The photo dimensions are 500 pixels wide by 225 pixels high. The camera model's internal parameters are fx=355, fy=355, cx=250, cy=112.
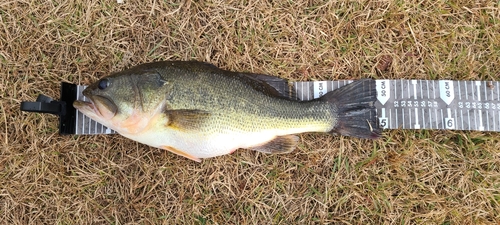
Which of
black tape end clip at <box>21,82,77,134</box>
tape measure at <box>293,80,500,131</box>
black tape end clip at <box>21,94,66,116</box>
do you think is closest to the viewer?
black tape end clip at <box>21,94,66,116</box>

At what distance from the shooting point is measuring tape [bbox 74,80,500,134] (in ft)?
11.4

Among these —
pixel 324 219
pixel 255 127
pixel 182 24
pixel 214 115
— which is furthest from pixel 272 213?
pixel 182 24

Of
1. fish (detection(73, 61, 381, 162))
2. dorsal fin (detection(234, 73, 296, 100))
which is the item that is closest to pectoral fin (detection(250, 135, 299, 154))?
fish (detection(73, 61, 381, 162))

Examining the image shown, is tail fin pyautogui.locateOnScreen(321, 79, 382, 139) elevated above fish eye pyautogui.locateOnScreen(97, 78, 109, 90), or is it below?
below

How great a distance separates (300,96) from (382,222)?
1464mm

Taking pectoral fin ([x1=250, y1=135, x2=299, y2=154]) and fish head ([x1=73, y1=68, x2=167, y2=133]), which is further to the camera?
pectoral fin ([x1=250, y1=135, x2=299, y2=154])

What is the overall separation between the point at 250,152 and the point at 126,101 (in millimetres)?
1288

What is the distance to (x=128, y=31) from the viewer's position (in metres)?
3.71

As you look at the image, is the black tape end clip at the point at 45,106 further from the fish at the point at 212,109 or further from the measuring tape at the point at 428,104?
the fish at the point at 212,109

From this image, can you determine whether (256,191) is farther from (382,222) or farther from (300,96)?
(382,222)

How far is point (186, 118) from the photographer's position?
3002 millimetres

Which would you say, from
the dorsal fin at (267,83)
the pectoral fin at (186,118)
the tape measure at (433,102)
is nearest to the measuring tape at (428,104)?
the tape measure at (433,102)

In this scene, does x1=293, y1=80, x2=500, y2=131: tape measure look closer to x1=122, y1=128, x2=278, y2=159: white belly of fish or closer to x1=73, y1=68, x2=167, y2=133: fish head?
x1=122, y1=128, x2=278, y2=159: white belly of fish

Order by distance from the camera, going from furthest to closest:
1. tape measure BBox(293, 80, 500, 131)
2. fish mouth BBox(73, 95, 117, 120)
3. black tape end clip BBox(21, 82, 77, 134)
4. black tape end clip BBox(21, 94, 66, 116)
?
tape measure BBox(293, 80, 500, 131)
black tape end clip BBox(21, 82, 77, 134)
black tape end clip BBox(21, 94, 66, 116)
fish mouth BBox(73, 95, 117, 120)
